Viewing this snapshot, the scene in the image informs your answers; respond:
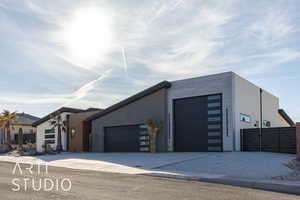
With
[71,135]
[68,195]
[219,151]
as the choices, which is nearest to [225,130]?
[219,151]

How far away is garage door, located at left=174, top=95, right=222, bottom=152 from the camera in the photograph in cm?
2388

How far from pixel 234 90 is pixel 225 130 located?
3.04m

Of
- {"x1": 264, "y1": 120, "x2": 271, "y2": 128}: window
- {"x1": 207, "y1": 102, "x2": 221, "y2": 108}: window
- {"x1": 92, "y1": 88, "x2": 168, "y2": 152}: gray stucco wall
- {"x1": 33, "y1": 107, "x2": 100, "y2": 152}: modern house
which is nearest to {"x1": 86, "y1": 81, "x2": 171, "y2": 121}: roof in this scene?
{"x1": 92, "y1": 88, "x2": 168, "y2": 152}: gray stucco wall

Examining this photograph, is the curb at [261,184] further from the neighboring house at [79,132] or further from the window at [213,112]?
the neighboring house at [79,132]

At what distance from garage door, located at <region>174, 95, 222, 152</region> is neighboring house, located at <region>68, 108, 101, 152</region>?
1148 cm

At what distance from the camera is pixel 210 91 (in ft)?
80.4

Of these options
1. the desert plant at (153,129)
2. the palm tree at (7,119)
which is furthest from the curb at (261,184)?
the palm tree at (7,119)

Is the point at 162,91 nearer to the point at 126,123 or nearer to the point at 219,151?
the point at 126,123

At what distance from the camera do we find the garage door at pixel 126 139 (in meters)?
28.6

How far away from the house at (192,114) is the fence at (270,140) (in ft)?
2.64

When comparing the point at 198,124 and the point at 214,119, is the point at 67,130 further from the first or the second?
the point at 214,119

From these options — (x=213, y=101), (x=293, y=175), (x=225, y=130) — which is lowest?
(x=293, y=175)

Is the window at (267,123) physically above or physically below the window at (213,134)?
above

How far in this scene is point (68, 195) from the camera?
854 centimetres
